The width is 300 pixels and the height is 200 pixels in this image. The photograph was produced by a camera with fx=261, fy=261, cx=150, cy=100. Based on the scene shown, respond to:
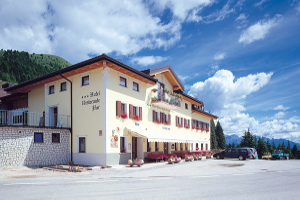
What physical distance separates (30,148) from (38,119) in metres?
6.07

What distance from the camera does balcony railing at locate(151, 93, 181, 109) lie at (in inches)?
969

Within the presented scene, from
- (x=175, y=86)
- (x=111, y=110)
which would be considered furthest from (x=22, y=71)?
(x=111, y=110)

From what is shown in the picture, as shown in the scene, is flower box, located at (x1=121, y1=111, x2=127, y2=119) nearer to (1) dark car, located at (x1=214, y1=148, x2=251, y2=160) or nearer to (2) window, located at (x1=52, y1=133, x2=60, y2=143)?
(2) window, located at (x1=52, y1=133, x2=60, y2=143)

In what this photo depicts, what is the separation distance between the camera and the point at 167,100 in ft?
85.9

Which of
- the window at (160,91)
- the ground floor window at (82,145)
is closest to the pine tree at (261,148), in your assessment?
the window at (160,91)

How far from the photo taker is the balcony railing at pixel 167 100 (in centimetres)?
2460

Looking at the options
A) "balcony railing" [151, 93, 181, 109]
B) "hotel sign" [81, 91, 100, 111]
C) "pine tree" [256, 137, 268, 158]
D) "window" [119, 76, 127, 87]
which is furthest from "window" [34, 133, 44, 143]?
"pine tree" [256, 137, 268, 158]

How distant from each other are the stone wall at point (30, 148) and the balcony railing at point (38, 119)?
→ 1.26 metres

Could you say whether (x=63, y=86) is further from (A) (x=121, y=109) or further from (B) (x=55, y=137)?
(A) (x=121, y=109)

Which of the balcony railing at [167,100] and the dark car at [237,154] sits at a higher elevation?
the balcony railing at [167,100]

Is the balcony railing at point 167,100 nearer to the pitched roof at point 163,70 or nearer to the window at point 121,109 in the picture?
the pitched roof at point 163,70

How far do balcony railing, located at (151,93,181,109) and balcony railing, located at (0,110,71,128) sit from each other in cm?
818

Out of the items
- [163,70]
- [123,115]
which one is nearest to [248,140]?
[163,70]

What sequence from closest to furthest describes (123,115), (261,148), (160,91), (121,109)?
(123,115) < (121,109) < (160,91) < (261,148)
